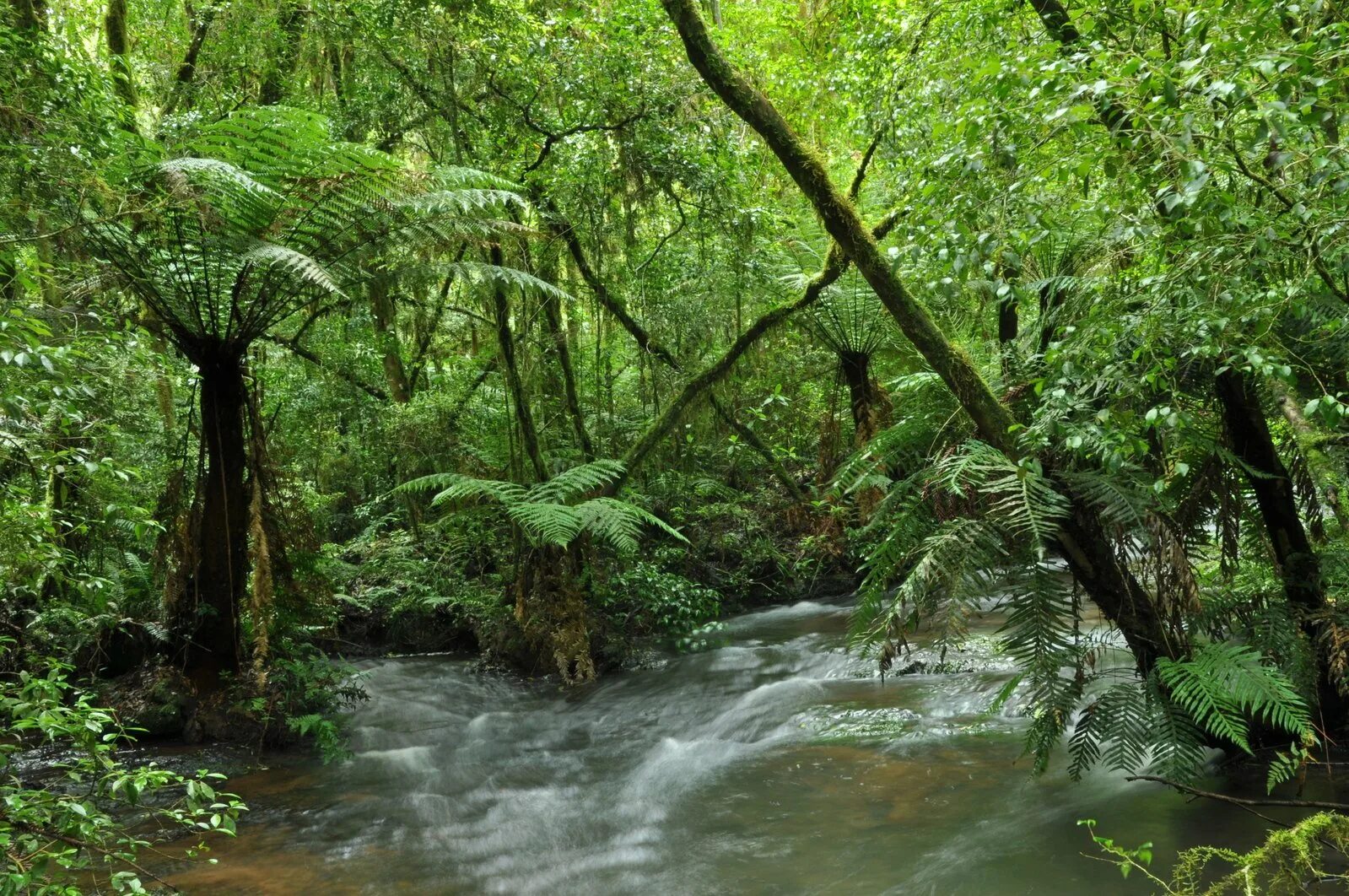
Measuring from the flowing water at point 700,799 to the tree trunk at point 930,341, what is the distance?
86 centimetres

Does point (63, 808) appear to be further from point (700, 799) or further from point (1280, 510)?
point (1280, 510)

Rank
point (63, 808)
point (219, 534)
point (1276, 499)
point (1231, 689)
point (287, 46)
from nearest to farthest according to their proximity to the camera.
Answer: point (63, 808) → point (1231, 689) → point (1276, 499) → point (219, 534) → point (287, 46)

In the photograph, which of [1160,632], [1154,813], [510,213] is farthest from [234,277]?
[1154,813]

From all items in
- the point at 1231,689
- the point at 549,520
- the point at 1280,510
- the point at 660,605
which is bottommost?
the point at 1231,689

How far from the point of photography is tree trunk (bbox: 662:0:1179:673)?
3414 mm

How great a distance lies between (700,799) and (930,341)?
2.68m

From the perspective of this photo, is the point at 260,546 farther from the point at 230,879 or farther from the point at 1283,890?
the point at 1283,890

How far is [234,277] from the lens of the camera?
5.07 meters

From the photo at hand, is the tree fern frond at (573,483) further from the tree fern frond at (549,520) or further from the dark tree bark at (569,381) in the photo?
the dark tree bark at (569,381)

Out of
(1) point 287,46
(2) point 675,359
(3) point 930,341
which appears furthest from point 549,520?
(1) point 287,46

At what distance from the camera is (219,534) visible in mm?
5328

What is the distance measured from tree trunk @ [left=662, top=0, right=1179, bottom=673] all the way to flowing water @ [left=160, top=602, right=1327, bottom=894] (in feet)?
2.83

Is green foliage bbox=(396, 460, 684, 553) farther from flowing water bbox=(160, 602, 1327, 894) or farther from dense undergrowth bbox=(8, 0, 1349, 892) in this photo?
flowing water bbox=(160, 602, 1327, 894)

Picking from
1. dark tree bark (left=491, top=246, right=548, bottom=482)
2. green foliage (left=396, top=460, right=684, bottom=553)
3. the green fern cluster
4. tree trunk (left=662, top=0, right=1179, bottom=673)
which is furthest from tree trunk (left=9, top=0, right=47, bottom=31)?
tree trunk (left=662, top=0, right=1179, bottom=673)
